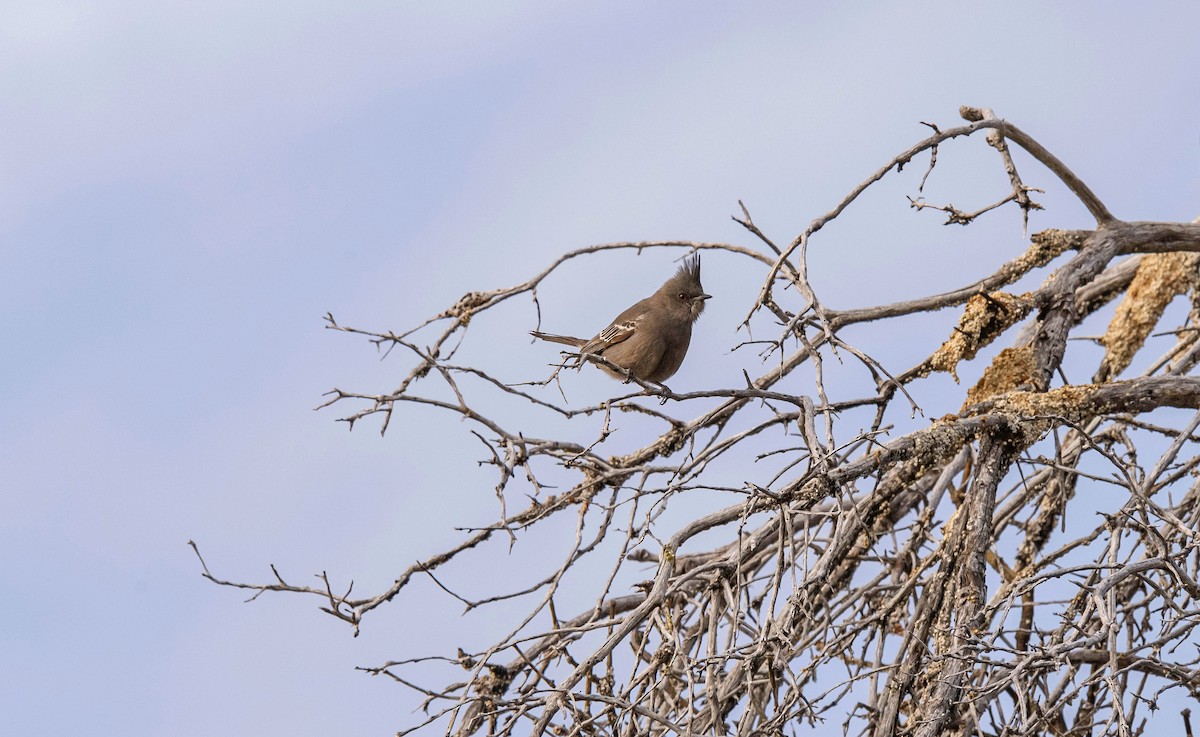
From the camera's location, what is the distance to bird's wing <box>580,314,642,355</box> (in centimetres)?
668

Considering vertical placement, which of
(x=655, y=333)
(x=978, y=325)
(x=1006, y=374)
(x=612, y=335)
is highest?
(x=612, y=335)

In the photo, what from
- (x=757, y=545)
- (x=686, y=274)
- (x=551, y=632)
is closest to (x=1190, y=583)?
(x=757, y=545)

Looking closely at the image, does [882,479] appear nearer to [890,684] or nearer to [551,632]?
[890,684]

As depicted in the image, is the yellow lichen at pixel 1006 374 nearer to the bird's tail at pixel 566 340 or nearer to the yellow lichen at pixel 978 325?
the yellow lichen at pixel 978 325

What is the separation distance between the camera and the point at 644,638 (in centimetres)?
425

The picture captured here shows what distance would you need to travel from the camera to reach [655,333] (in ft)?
21.5

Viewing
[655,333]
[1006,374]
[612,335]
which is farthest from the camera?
[612,335]

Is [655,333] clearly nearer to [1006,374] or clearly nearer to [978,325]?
[978,325]

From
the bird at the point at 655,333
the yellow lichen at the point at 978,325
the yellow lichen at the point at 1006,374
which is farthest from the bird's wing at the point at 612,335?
the yellow lichen at the point at 1006,374

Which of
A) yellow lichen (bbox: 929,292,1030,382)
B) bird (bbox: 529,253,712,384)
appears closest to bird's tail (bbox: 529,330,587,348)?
bird (bbox: 529,253,712,384)

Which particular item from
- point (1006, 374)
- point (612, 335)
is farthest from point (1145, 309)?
point (612, 335)

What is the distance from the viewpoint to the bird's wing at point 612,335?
6684 mm

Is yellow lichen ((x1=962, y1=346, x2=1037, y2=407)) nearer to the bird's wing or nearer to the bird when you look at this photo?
the bird

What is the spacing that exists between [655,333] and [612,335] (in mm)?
300
